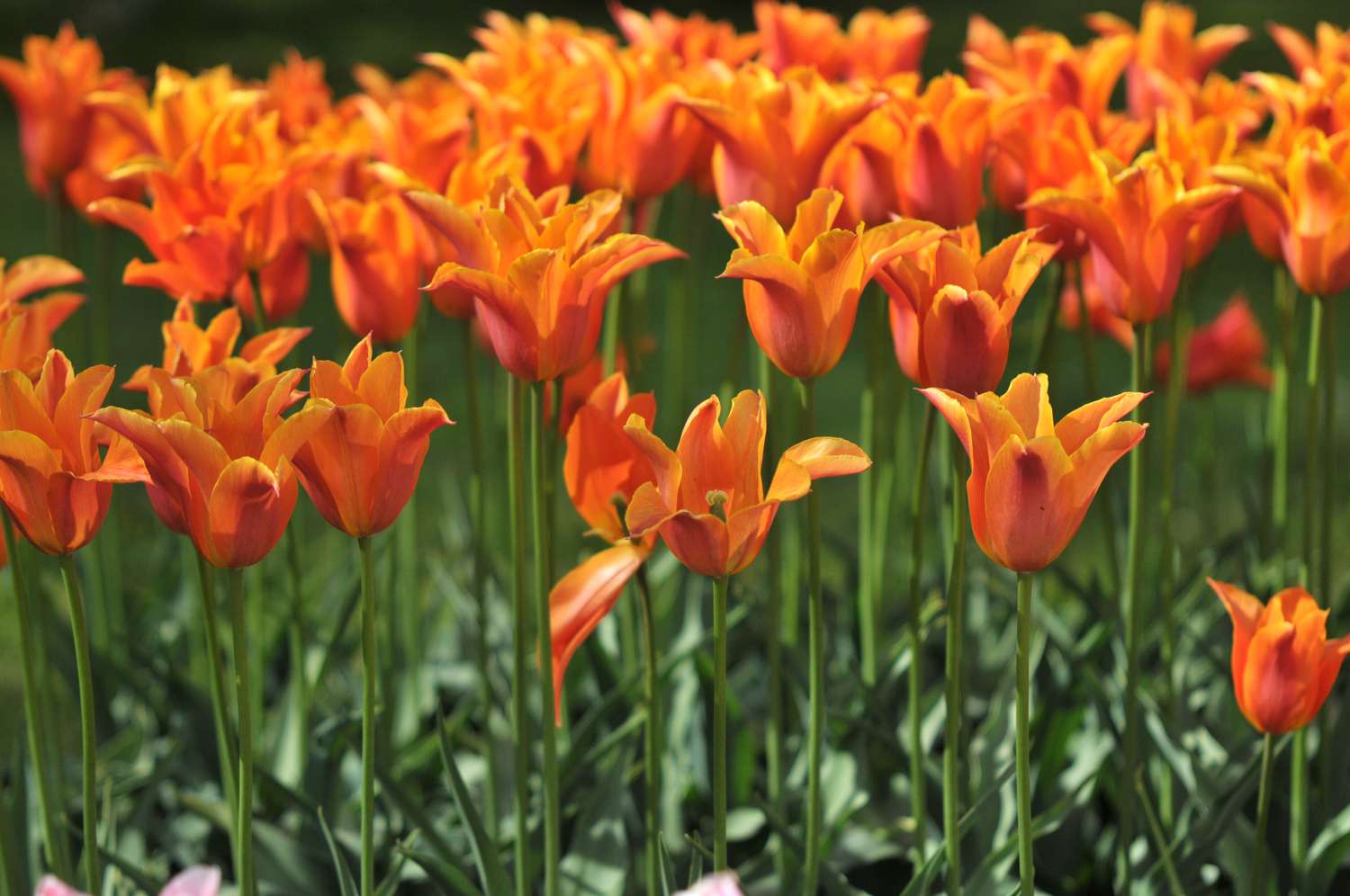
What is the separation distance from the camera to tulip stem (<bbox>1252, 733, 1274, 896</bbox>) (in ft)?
4.49

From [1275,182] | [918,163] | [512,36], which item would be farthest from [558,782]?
[512,36]

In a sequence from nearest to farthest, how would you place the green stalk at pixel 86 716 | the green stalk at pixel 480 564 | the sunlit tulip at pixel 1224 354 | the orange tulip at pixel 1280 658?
the green stalk at pixel 86 716
the orange tulip at pixel 1280 658
the green stalk at pixel 480 564
the sunlit tulip at pixel 1224 354

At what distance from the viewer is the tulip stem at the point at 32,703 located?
132 cm

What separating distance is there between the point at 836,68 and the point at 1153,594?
2.88 feet

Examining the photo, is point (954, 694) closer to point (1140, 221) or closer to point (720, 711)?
point (720, 711)

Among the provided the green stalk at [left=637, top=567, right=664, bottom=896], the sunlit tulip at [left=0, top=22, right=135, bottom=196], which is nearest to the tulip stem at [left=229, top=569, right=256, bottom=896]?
the green stalk at [left=637, top=567, right=664, bottom=896]

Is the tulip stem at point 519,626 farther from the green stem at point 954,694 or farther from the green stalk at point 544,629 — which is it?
the green stem at point 954,694

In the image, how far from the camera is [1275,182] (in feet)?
4.94

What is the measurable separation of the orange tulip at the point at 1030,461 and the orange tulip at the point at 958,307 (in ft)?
0.36

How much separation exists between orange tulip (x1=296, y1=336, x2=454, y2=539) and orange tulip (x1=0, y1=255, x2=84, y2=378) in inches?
12.0

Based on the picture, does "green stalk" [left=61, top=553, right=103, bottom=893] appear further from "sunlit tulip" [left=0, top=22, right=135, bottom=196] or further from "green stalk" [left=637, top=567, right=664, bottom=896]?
"sunlit tulip" [left=0, top=22, right=135, bottom=196]

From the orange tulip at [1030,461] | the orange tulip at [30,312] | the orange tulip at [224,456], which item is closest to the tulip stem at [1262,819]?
the orange tulip at [1030,461]

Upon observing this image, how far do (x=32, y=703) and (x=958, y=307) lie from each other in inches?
34.2

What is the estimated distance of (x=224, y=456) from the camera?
1.13 meters
